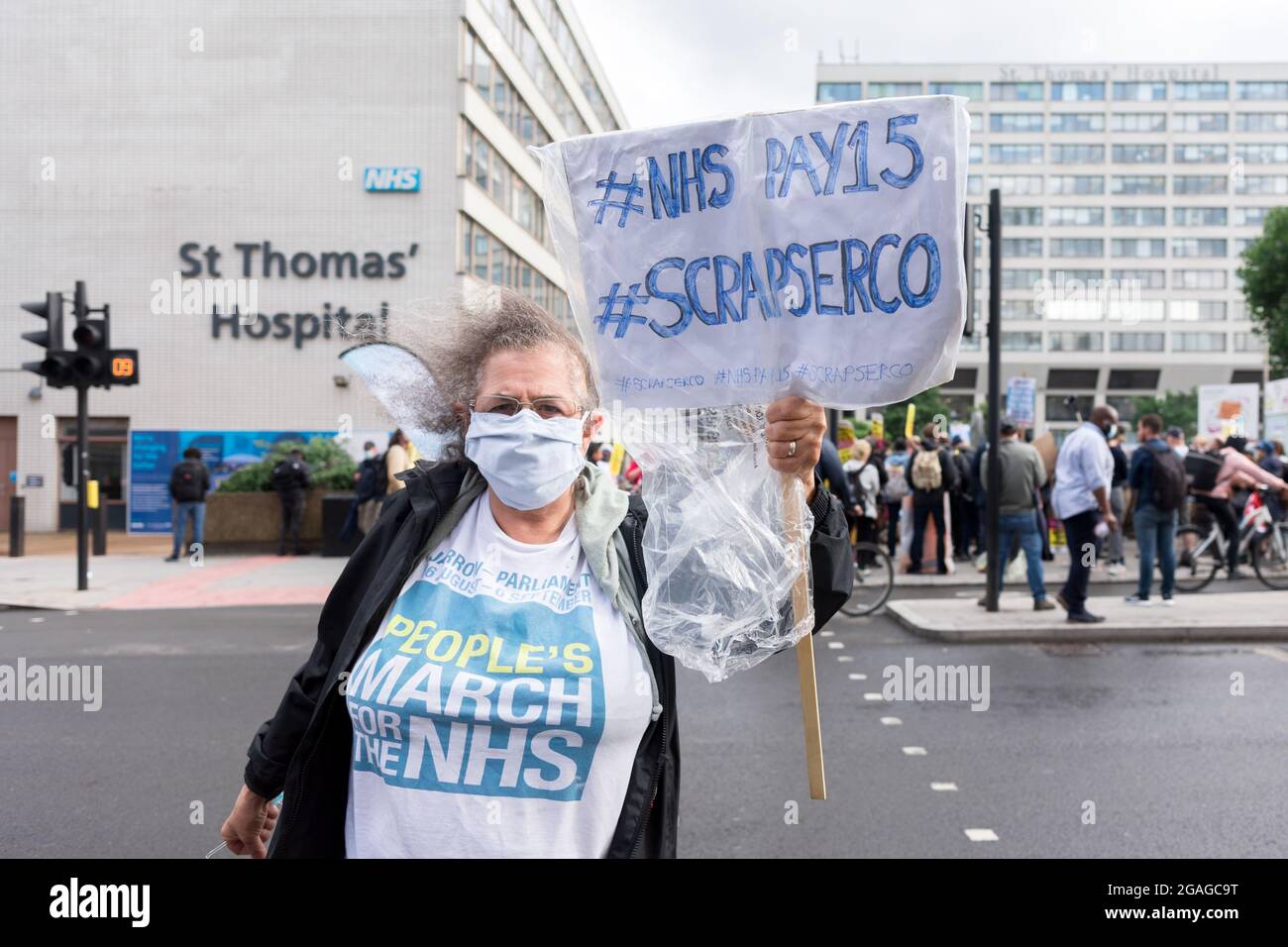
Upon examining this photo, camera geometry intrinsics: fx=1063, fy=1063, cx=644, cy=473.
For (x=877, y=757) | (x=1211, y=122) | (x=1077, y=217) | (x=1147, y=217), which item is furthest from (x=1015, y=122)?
(x=877, y=757)

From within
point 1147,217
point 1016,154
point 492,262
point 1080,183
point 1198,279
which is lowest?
point 492,262

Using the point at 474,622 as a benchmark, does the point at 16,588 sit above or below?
below

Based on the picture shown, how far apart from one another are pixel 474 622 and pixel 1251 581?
13573 mm

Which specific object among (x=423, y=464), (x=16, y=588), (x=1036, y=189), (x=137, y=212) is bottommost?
(x=16, y=588)

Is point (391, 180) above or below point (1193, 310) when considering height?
below

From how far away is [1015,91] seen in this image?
80312mm

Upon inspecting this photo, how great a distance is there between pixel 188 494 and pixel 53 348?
13.2 feet

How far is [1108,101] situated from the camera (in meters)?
79.1

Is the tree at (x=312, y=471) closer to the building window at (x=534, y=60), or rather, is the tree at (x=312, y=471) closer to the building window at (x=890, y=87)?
the building window at (x=534, y=60)

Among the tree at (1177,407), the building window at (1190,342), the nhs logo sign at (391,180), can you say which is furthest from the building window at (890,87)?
the nhs logo sign at (391,180)

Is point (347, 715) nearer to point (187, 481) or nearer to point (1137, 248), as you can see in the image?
point (187, 481)
